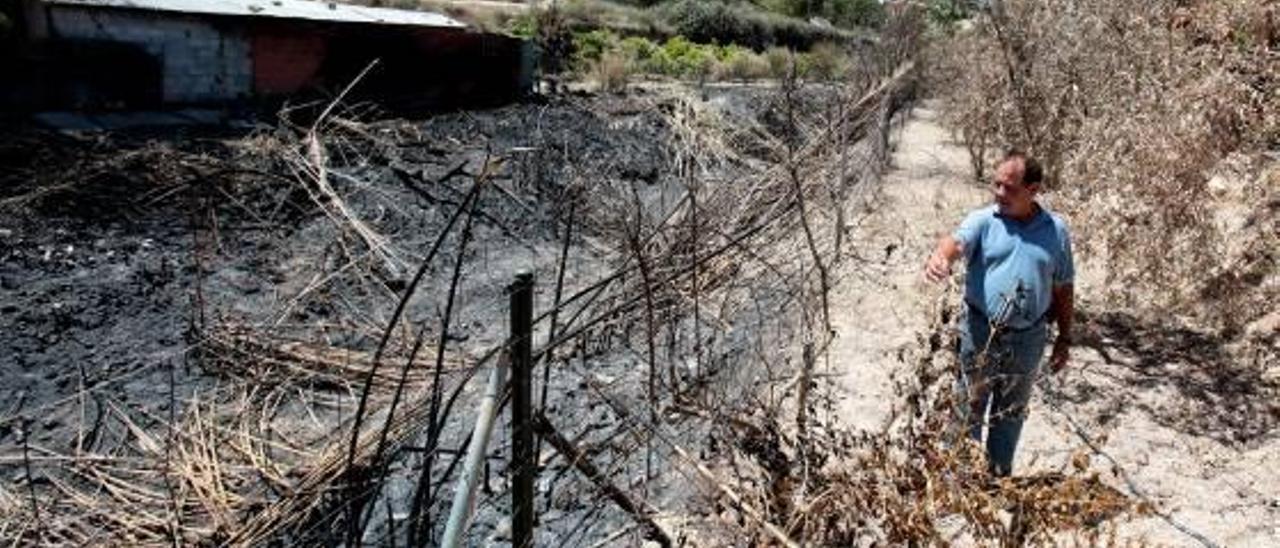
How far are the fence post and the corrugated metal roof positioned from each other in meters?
12.7

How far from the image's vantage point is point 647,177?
551 inches

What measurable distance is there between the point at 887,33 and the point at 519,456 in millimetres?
12770

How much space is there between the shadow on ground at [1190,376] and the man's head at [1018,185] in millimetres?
2282

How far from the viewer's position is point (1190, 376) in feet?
20.2

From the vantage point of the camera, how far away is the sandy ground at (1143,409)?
15.2ft

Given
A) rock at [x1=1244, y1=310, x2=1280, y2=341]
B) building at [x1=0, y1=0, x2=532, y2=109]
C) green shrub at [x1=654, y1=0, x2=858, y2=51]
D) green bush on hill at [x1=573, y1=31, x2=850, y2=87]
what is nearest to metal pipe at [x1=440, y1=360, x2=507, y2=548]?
rock at [x1=1244, y1=310, x2=1280, y2=341]

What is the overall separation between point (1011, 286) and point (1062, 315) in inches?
15.3

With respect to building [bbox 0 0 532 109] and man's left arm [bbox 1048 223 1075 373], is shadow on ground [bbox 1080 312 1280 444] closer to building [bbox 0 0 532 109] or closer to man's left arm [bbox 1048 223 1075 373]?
man's left arm [bbox 1048 223 1075 373]

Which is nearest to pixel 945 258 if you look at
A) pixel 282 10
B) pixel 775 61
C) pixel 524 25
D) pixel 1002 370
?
pixel 1002 370

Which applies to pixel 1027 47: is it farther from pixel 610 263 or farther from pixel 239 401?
pixel 239 401

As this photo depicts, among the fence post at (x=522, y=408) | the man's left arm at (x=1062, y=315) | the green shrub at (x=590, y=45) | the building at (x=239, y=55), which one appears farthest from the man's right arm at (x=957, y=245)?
the green shrub at (x=590, y=45)

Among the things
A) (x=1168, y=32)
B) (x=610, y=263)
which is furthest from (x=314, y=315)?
(x=1168, y=32)

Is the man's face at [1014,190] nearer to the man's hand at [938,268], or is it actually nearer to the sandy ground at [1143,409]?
the man's hand at [938,268]

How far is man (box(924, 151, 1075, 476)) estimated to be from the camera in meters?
4.06
